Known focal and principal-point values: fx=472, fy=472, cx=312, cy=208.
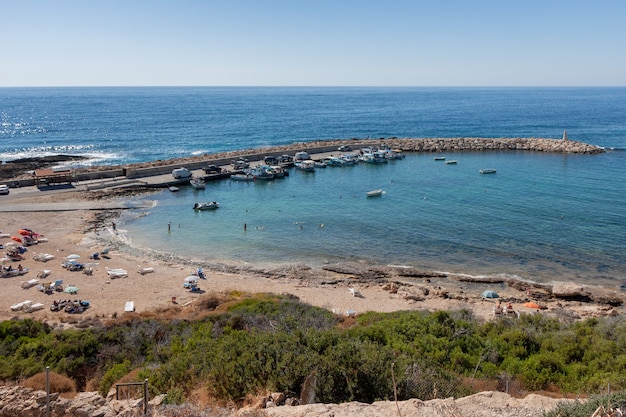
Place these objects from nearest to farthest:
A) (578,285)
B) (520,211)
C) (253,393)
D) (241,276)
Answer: (253,393), (578,285), (241,276), (520,211)

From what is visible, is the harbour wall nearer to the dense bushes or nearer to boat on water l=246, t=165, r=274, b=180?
boat on water l=246, t=165, r=274, b=180

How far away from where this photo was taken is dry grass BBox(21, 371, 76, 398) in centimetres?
1060

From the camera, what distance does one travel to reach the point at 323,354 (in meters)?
10.7

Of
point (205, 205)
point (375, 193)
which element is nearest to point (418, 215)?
point (375, 193)

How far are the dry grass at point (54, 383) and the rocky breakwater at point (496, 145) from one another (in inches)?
2339

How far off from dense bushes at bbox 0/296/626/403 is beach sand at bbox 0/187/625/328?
449cm

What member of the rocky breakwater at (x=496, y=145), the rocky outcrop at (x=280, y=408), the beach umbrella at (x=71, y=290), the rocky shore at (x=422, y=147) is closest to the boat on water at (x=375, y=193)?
the rocky shore at (x=422, y=147)

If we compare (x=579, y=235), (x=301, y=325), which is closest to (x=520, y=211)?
(x=579, y=235)

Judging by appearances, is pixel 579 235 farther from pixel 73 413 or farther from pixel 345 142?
pixel 345 142

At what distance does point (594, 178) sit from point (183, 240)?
40.2 metres

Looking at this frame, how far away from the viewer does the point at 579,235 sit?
30766 mm

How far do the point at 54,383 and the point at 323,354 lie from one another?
6195 mm

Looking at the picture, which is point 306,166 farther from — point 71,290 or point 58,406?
point 58,406

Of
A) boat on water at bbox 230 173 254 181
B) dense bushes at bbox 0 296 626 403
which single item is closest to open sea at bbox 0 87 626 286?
boat on water at bbox 230 173 254 181
